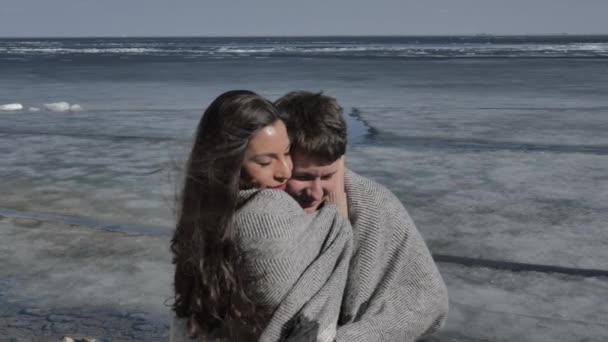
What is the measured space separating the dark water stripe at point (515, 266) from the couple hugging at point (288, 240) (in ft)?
7.46

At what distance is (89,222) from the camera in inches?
227

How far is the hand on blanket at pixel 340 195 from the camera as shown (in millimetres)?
2365

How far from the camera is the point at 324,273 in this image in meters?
2.14

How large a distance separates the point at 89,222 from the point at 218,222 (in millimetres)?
3906

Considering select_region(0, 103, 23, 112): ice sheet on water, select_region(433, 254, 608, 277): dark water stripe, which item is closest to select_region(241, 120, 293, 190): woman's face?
select_region(433, 254, 608, 277): dark water stripe

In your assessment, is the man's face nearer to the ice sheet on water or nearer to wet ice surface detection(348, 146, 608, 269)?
wet ice surface detection(348, 146, 608, 269)

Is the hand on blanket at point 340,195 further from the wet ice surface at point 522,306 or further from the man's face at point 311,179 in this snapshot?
the wet ice surface at point 522,306

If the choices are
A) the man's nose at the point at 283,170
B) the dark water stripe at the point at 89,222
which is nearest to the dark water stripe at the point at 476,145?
the dark water stripe at the point at 89,222

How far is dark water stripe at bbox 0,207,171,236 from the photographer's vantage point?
544 cm

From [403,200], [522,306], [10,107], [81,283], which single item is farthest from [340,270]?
[10,107]

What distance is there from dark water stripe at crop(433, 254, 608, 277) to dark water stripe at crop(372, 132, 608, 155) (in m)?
4.15

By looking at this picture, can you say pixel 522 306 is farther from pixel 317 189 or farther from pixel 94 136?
pixel 94 136

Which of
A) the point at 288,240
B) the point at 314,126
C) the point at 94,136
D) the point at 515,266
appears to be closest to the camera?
the point at 288,240

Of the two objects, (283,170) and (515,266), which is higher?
(283,170)
